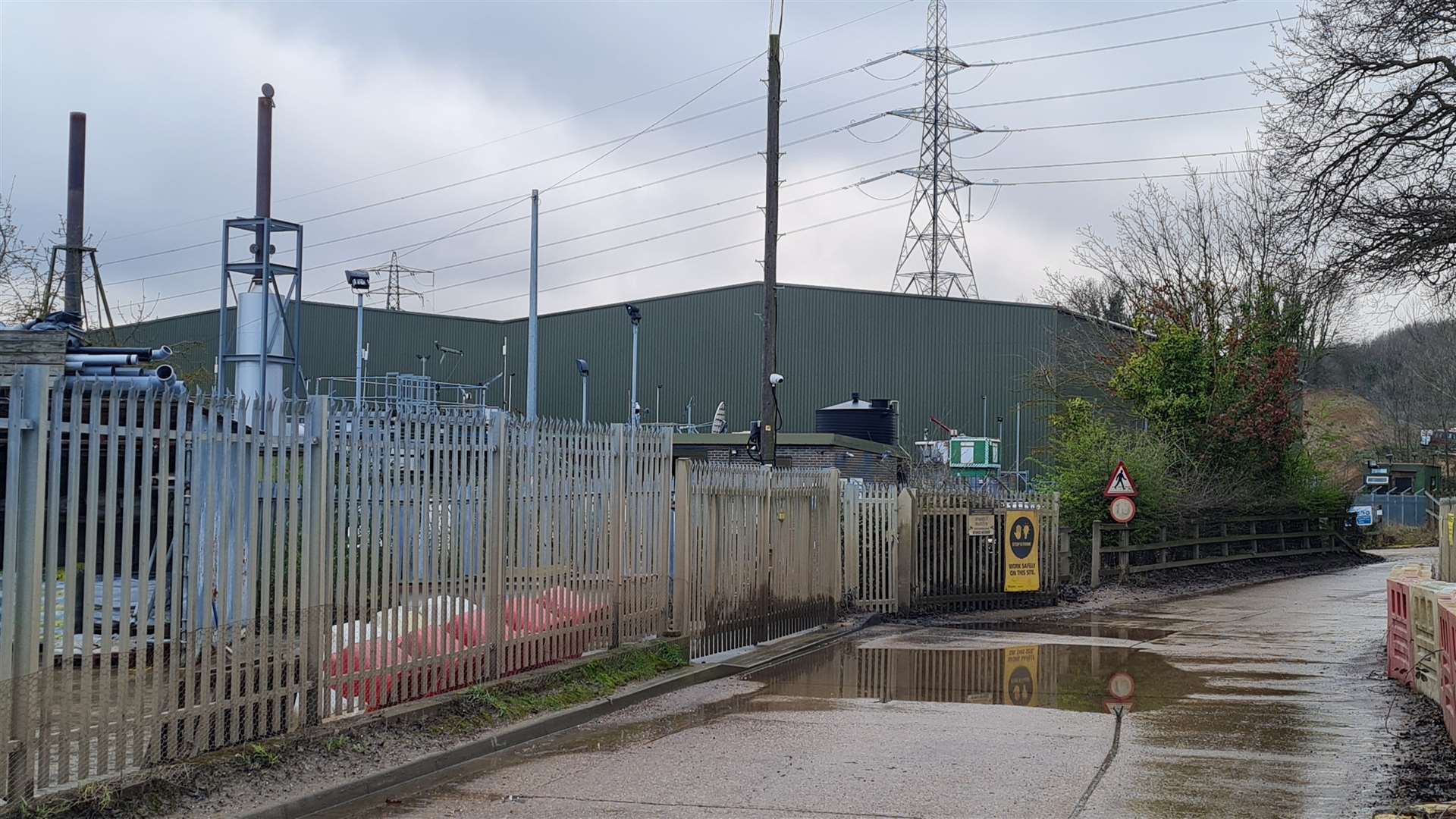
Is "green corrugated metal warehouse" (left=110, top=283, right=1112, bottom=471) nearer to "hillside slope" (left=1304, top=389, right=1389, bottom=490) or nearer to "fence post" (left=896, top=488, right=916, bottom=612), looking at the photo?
"hillside slope" (left=1304, top=389, right=1389, bottom=490)

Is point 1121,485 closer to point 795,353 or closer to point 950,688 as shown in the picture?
point 950,688

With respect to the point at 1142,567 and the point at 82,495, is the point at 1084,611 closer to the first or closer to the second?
the point at 1142,567

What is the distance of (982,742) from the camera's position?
32.4 ft

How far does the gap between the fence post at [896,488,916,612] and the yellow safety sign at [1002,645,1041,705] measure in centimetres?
365

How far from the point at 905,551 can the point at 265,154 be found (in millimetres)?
18572

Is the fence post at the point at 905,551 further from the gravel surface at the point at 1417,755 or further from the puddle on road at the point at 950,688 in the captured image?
the gravel surface at the point at 1417,755

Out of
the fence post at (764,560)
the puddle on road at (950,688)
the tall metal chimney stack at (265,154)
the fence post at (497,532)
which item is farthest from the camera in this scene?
the tall metal chimney stack at (265,154)

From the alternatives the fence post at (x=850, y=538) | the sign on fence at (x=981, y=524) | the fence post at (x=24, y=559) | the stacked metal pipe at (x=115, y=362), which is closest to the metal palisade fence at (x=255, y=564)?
the fence post at (x=24, y=559)

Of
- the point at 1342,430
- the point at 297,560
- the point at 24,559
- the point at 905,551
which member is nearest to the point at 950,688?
the point at 297,560

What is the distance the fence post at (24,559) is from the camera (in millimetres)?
6262

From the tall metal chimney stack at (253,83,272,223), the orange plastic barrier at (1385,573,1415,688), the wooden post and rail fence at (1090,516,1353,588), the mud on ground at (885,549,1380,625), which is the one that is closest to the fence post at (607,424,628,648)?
the orange plastic barrier at (1385,573,1415,688)

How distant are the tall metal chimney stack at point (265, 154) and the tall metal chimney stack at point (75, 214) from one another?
12.3 ft

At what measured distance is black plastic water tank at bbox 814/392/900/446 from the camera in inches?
1550

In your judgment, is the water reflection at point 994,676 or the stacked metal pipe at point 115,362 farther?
the water reflection at point 994,676
